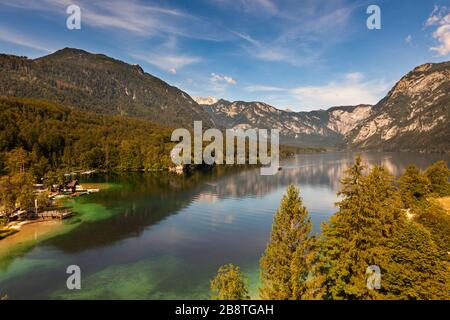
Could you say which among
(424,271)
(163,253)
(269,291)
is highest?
(424,271)

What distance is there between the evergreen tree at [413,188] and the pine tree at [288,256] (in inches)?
2435

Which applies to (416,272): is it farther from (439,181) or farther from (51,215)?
(51,215)

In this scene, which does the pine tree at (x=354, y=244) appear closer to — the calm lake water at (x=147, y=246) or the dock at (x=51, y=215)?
the calm lake water at (x=147, y=246)

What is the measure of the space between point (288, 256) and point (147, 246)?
41.3 m

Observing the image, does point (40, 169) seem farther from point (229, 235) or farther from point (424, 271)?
point (424, 271)

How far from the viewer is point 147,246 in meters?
64.4

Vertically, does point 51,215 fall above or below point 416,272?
below

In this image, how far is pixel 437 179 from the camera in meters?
94.8

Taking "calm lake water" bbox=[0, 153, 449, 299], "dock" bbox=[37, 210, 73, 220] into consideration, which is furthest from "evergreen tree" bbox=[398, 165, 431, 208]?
"dock" bbox=[37, 210, 73, 220]

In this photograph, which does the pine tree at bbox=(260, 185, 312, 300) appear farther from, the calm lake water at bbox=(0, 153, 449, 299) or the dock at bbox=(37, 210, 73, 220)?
the dock at bbox=(37, 210, 73, 220)

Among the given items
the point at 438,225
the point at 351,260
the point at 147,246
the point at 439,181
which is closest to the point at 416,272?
the point at 351,260
